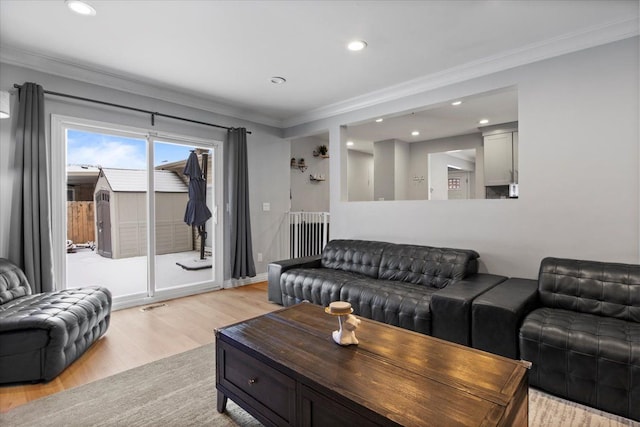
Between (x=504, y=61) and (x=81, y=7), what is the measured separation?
3.66 metres

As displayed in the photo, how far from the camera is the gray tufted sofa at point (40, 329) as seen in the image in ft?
6.98

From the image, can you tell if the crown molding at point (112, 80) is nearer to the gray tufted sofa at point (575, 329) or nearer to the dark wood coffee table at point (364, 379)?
the dark wood coffee table at point (364, 379)

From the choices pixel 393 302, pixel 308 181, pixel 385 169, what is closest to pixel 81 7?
pixel 393 302

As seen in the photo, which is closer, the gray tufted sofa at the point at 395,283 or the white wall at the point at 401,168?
the gray tufted sofa at the point at 395,283

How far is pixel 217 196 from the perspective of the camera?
15.7 ft

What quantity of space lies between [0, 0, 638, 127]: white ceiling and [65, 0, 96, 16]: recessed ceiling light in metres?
0.05

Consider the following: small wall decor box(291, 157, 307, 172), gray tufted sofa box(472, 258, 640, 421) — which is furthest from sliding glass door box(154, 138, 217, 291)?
gray tufted sofa box(472, 258, 640, 421)

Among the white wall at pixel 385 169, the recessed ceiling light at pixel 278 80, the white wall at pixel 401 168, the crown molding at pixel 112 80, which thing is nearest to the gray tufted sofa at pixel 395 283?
the recessed ceiling light at pixel 278 80

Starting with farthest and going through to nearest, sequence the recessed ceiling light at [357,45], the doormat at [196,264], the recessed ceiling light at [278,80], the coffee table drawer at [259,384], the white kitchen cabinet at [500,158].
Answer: the white kitchen cabinet at [500,158]
the doormat at [196,264]
the recessed ceiling light at [278,80]
the recessed ceiling light at [357,45]
the coffee table drawer at [259,384]

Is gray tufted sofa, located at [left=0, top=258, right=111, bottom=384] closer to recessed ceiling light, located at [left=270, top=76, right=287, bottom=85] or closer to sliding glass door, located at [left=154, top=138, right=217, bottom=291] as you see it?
sliding glass door, located at [left=154, top=138, right=217, bottom=291]

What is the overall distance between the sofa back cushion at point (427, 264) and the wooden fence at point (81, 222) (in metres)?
3.51

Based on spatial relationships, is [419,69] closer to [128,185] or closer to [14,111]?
[128,185]

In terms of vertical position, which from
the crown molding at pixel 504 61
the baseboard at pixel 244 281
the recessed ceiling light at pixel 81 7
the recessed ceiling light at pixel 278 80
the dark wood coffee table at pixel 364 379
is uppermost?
the recessed ceiling light at pixel 278 80

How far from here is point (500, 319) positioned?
219 cm
